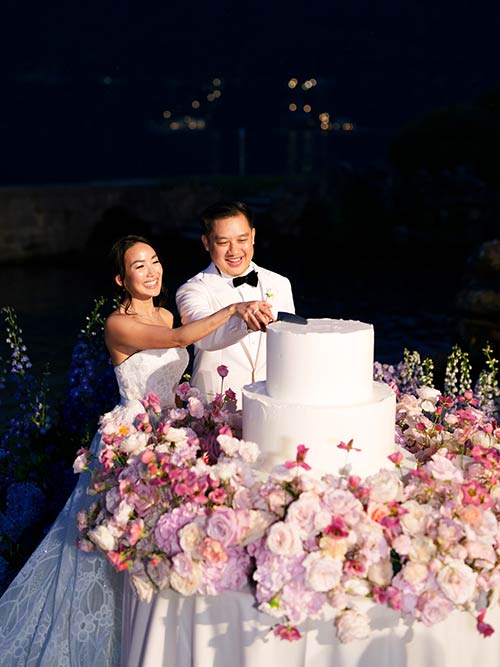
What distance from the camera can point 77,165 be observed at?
34344mm

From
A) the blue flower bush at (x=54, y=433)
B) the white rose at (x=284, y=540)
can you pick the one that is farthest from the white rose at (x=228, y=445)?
the blue flower bush at (x=54, y=433)

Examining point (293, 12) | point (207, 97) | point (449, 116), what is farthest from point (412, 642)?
point (293, 12)

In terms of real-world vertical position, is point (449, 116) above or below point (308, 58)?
below

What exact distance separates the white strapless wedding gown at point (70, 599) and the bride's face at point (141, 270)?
0.30 m

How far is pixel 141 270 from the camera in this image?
4.04 metres

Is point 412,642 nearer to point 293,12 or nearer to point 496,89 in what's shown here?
point 496,89

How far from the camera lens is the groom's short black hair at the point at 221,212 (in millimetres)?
3824

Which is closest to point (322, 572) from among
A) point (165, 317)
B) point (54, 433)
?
point (165, 317)

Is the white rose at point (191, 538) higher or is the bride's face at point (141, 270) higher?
the bride's face at point (141, 270)

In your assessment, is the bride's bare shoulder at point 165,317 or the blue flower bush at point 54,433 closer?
the bride's bare shoulder at point 165,317

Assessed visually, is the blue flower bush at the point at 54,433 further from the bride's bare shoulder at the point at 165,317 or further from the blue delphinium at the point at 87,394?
the bride's bare shoulder at the point at 165,317

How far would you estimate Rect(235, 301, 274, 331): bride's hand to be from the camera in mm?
3318

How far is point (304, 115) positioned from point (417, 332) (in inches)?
881

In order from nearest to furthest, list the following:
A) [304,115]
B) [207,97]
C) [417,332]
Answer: [417,332], [304,115], [207,97]
